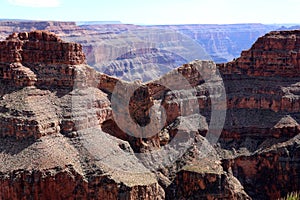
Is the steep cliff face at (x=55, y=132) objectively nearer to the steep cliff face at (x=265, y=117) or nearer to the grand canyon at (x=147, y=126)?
the grand canyon at (x=147, y=126)

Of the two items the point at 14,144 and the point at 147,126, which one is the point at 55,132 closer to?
the point at 14,144

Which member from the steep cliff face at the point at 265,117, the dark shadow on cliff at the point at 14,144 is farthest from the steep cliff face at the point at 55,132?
the steep cliff face at the point at 265,117

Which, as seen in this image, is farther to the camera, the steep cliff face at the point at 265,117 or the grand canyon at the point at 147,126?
the steep cliff face at the point at 265,117

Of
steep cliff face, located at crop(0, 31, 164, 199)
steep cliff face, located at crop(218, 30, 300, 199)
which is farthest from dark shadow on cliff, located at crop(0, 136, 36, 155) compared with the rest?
steep cliff face, located at crop(218, 30, 300, 199)

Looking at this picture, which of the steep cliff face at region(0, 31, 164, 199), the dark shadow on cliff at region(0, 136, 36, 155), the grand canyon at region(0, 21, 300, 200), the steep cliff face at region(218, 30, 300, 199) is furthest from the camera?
the steep cliff face at region(218, 30, 300, 199)

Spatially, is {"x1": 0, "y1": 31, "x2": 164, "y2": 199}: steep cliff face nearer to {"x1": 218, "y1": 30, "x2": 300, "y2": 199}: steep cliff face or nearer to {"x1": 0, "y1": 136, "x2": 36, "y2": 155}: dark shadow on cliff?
{"x1": 0, "y1": 136, "x2": 36, "y2": 155}: dark shadow on cliff

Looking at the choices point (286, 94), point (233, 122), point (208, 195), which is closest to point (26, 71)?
point (208, 195)

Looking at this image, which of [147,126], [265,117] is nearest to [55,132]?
[147,126]

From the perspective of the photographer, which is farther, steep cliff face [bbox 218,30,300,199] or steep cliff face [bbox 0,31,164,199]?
steep cliff face [bbox 218,30,300,199]
